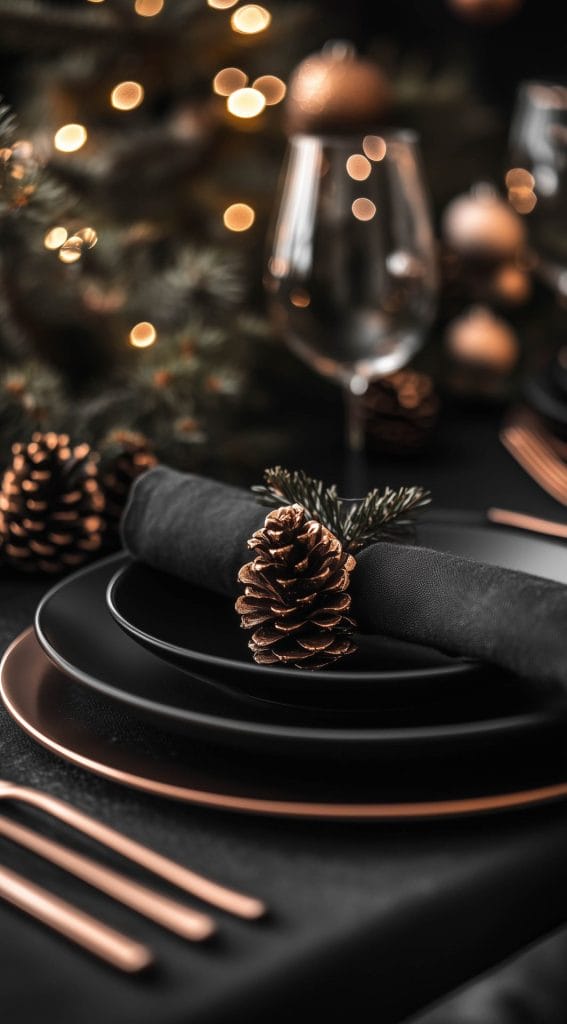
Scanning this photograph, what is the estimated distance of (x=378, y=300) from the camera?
0.77m

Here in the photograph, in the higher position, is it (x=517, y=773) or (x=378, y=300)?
(x=378, y=300)

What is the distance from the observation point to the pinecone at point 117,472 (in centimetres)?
73

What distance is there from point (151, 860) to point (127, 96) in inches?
36.4

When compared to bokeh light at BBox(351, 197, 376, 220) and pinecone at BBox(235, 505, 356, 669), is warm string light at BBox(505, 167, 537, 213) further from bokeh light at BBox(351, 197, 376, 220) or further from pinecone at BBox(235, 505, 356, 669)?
pinecone at BBox(235, 505, 356, 669)

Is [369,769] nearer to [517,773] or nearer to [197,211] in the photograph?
[517,773]

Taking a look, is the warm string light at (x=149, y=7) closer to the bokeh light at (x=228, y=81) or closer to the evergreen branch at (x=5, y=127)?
the bokeh light at (x=228, y=81)

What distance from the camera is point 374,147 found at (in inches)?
28.8

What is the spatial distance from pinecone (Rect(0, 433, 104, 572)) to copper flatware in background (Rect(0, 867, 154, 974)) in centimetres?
34

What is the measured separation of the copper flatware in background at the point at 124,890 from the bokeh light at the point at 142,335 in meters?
0.58

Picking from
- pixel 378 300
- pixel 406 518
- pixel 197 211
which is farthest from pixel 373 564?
pixel 197 211

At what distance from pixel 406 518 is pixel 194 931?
26 cm

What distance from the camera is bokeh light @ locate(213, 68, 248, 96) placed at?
45.1 inches

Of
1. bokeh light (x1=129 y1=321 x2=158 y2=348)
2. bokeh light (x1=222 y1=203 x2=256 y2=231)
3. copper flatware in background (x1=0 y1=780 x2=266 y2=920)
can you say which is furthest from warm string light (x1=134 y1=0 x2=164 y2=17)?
copper flatware in background (x1=0 y1=780 x2=266 y2=920)

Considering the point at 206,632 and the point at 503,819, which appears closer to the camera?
the point at 503,819
